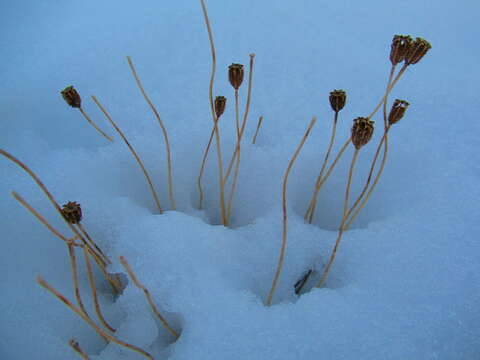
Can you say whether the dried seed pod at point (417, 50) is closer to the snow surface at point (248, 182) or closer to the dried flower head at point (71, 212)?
the snow surface at point (248, 182)

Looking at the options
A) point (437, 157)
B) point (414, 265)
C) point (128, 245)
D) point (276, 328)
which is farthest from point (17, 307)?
point (437, 157)

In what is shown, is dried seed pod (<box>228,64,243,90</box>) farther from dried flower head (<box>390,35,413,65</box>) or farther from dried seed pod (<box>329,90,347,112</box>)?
dried flower head (<box>390,35,413,65</box>)

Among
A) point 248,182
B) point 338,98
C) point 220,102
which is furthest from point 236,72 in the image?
point 248,182

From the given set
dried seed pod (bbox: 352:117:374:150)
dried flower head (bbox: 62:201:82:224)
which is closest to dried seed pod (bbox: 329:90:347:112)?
dried seed pod (bbox: 352:117:374:150)

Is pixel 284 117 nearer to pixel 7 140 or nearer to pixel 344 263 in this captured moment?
pixel 344 263

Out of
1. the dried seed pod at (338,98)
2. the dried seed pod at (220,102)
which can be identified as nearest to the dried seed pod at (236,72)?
the dried seed pod at (220,102)

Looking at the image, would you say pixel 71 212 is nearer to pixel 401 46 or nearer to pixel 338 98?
pixel 338 98

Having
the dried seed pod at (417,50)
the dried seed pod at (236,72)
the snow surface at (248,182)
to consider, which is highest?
the dried seed pod at (417,50)
